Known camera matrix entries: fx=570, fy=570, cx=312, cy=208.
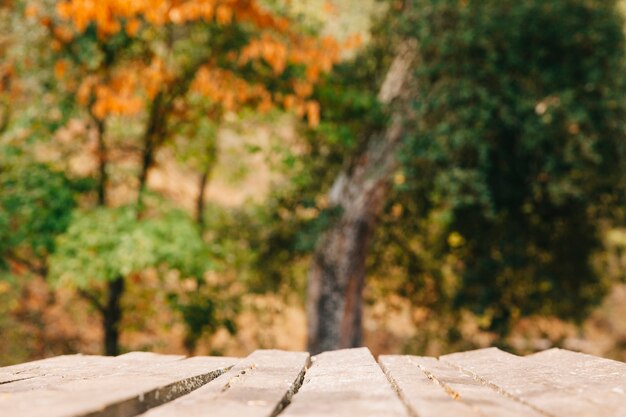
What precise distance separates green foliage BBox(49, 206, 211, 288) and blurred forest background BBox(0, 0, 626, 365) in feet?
→ 0.11

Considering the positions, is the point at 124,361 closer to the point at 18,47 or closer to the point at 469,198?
the point at 469,198

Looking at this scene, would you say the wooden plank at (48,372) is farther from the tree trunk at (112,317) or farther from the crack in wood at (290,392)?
the tree trunk at (112,317)

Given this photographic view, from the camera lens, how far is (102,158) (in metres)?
8.91

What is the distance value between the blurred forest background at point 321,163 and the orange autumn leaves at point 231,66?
4cm

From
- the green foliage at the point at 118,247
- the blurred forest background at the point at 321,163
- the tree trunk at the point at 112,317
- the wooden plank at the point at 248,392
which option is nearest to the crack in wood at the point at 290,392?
the wooden plank at the point at 248,392

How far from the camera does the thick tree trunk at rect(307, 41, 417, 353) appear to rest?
27.5ft

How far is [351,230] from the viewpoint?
28.4 ft

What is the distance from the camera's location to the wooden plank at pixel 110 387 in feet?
4.70

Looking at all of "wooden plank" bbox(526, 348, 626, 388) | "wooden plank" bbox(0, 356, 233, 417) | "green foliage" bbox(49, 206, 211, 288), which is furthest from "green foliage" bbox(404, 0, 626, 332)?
"wooden plank" bbox(0, 356, 233, 417)

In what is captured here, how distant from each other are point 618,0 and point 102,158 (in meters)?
8.07

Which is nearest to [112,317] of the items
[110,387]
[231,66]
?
[231,66]

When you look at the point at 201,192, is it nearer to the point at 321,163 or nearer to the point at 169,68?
the point at 321,163

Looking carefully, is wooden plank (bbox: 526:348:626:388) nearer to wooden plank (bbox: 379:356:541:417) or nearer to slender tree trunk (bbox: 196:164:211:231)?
wooden plank (bbox: 379:356:541:417)

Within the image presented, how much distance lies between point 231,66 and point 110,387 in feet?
23.2
